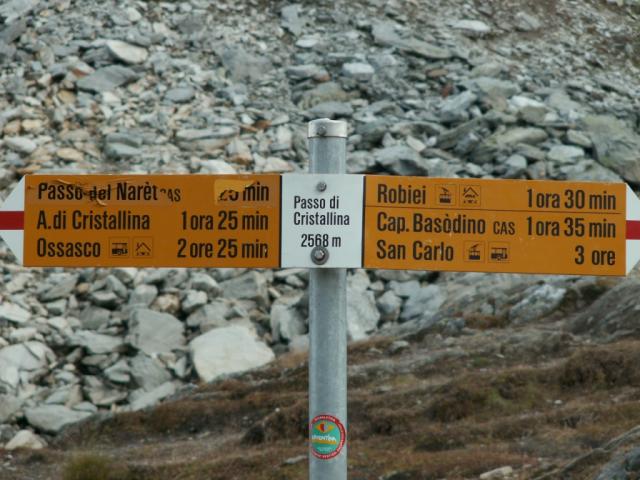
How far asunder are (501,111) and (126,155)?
25.1ft

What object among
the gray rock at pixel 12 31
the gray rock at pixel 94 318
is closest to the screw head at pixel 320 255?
the gray rock at pixel 94 318

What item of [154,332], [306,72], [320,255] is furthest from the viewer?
[306,72]

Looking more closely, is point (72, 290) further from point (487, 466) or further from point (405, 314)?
point (487, 466)

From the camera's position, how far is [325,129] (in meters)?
3.31

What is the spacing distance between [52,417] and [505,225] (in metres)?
14.6

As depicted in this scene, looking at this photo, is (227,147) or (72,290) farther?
(227,147)

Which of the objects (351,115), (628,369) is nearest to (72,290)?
(351,115)

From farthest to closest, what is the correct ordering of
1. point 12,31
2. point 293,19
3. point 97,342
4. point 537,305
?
1. point 293,19
2. point 12,31
3. point 97,342
4. point 537,305

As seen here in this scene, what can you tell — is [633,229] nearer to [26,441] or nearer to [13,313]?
[26,441]

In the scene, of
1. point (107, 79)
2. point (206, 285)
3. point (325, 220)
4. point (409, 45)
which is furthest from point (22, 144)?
point (325, 220)

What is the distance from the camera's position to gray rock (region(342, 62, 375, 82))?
1027 inches

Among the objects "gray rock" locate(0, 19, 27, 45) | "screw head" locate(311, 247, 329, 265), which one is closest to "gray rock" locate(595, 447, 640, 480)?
"screw head" locate(311, 247, 329, 265)

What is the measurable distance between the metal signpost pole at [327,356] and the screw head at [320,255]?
0.08m

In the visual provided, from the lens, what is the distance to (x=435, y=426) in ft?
38.8
